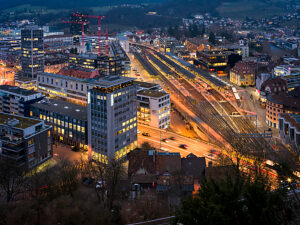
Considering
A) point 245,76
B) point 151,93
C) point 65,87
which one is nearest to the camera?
point 151,93

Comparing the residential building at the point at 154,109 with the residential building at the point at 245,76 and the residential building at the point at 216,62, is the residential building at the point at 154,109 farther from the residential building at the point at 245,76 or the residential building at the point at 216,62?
the residential building at the point at 216,62

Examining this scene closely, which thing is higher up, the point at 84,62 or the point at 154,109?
the point at 84,62

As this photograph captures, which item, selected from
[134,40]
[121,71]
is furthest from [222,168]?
[134,40]

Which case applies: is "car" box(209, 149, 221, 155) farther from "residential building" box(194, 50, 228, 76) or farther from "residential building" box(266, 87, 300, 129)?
"residential building" box(194, 50, 228, 76)

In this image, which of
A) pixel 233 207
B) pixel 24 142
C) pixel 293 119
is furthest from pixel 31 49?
pixel 233 207

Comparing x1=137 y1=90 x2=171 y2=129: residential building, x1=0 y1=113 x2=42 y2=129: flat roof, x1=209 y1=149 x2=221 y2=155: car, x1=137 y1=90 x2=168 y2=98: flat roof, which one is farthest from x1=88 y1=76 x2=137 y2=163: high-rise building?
x1=209 y1=149 x2=221 y2=155: car

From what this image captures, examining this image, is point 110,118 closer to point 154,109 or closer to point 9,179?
point 9,179

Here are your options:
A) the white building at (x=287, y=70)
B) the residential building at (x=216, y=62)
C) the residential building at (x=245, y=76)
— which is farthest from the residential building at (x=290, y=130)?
the residential building at (x=216, y=62)
